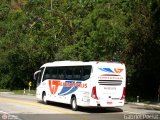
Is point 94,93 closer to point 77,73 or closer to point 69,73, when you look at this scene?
point 77,73

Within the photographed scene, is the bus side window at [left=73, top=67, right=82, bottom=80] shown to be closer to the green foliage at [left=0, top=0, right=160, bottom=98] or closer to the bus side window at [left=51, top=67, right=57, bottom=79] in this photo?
the bus side window at [left=51, top=67, right=57, bottom=79]

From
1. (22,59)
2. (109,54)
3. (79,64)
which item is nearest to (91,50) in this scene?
(109,54)

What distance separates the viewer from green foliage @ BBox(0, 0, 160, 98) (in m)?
35.6

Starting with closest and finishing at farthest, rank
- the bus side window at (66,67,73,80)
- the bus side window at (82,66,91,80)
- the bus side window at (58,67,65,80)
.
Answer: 1. the bus side window at (82,66,91,80)
2. the bus side window at (66,67,73,80)
3. the bus side window at (58,67,65,80)

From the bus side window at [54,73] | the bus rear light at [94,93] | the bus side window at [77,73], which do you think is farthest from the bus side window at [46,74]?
the bus rear light at [94,93]

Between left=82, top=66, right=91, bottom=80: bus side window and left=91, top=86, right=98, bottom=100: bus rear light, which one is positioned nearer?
left=91, top=86, right=98, bottom=100: bus rear light

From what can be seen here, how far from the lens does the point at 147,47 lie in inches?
1406

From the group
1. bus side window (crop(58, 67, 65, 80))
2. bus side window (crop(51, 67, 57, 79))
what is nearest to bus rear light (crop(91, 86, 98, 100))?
bus side window (crop(58, 67, 65, 80))

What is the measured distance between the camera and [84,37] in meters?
42.9

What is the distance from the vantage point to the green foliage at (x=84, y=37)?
3559cm

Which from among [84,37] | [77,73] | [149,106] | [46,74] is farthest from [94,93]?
[84,37]

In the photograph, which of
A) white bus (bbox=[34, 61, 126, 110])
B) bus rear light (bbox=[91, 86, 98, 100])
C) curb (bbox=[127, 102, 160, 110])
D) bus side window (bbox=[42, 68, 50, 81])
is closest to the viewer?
bus rear light (bbox=[91, 86, 98, 100])

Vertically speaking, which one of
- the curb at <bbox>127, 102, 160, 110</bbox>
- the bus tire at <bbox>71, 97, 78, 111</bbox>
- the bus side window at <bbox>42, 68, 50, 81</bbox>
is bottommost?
the curb at <bbox>127, 102, 160, 110</bbox>

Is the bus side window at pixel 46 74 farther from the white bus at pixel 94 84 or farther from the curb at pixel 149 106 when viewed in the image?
the curb at pixel 149 106
